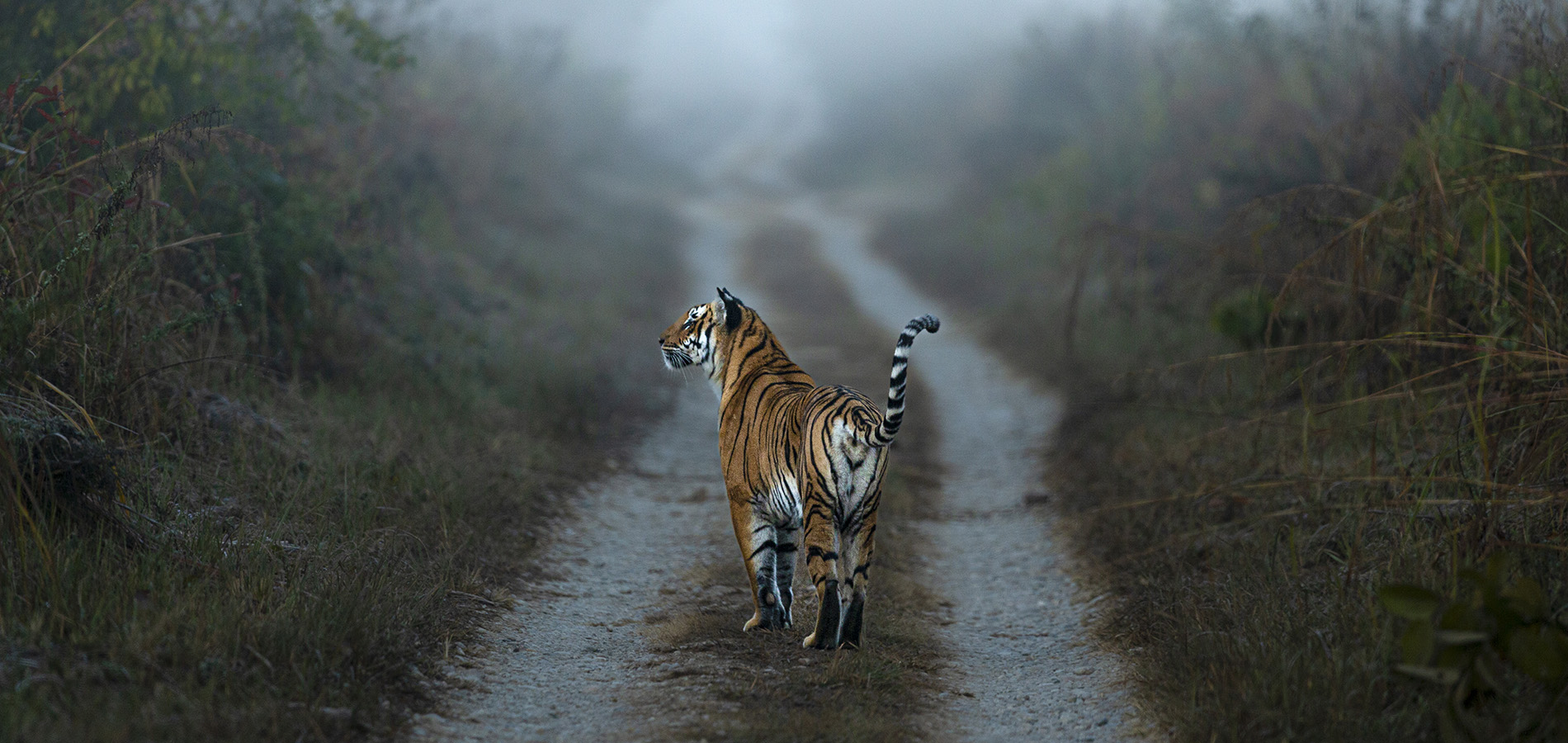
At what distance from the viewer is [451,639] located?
16.7ft

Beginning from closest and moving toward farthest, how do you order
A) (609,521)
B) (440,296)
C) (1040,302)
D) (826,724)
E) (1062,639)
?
(826,724)
(1062,639)
(609,521)
(440,296)
(1040,302)

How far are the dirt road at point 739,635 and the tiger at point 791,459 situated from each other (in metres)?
0.30

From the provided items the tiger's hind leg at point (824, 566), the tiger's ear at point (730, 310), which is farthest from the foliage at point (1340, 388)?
the tiger's ear at point (730, 310)

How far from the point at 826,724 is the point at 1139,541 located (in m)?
3.48

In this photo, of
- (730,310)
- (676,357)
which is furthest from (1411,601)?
(676,357)

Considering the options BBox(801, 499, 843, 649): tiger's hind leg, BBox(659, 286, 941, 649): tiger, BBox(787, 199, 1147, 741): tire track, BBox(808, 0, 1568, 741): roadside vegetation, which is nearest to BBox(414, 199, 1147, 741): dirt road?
BBox(787, 199, 1147, 741): tire track

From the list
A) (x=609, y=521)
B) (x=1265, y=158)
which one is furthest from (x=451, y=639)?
(x=1265, y=158)

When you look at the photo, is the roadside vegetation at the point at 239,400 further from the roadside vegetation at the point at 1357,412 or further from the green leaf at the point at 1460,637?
the green leaf at the point at 1460,637

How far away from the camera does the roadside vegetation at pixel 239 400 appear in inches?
161

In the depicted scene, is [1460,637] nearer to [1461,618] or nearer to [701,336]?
[1461,618]

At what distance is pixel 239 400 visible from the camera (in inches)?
287

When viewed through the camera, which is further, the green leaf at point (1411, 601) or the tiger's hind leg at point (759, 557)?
the tiger's hind leg at point (759, 557)

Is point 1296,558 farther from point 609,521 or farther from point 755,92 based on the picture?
point 755,92

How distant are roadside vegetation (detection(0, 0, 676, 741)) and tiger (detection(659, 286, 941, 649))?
154cm
